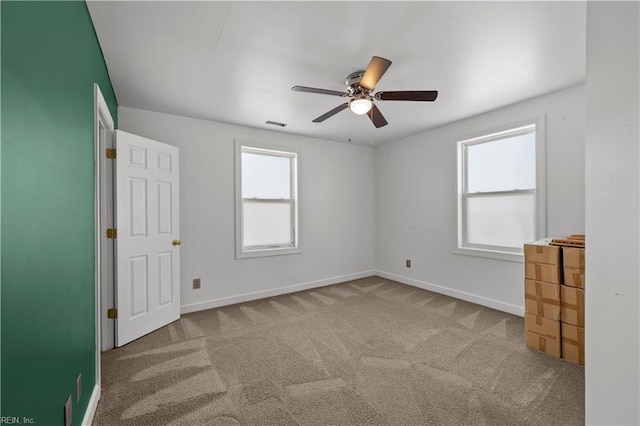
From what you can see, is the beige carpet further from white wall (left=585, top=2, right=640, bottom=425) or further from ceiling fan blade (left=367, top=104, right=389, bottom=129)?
ceiling fan blade (left=367, top=104, right=389, bottom=129)

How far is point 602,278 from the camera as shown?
0.71 m

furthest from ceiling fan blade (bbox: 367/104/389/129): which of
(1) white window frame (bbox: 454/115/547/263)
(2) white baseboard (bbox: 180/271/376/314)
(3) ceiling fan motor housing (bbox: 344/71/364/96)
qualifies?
(2) white baseboard (bbox: 180/271/376/314)

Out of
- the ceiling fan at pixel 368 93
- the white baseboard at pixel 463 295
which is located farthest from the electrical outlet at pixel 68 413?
the white baseboard at pixel 463 295

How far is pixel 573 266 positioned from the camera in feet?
7.75

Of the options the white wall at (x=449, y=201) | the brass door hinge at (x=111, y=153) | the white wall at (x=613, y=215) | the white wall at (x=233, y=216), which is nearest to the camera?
the white wall at (x=613, y=215)

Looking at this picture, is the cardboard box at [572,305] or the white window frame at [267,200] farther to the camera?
the white window frame at [267,200]

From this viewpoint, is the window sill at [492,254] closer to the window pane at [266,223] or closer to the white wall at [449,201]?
the white wall at [449,201]

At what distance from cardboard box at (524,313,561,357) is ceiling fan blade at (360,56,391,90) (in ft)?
8.23

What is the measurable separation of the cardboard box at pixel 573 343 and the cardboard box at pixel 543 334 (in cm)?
4

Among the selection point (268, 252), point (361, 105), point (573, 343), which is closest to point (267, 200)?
point (268, 252)

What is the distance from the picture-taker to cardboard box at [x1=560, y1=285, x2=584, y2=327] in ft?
7.64

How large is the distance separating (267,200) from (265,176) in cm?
36

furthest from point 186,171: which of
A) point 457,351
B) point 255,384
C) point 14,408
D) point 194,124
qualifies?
point 457,351

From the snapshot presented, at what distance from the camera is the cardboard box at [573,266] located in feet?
7.64
